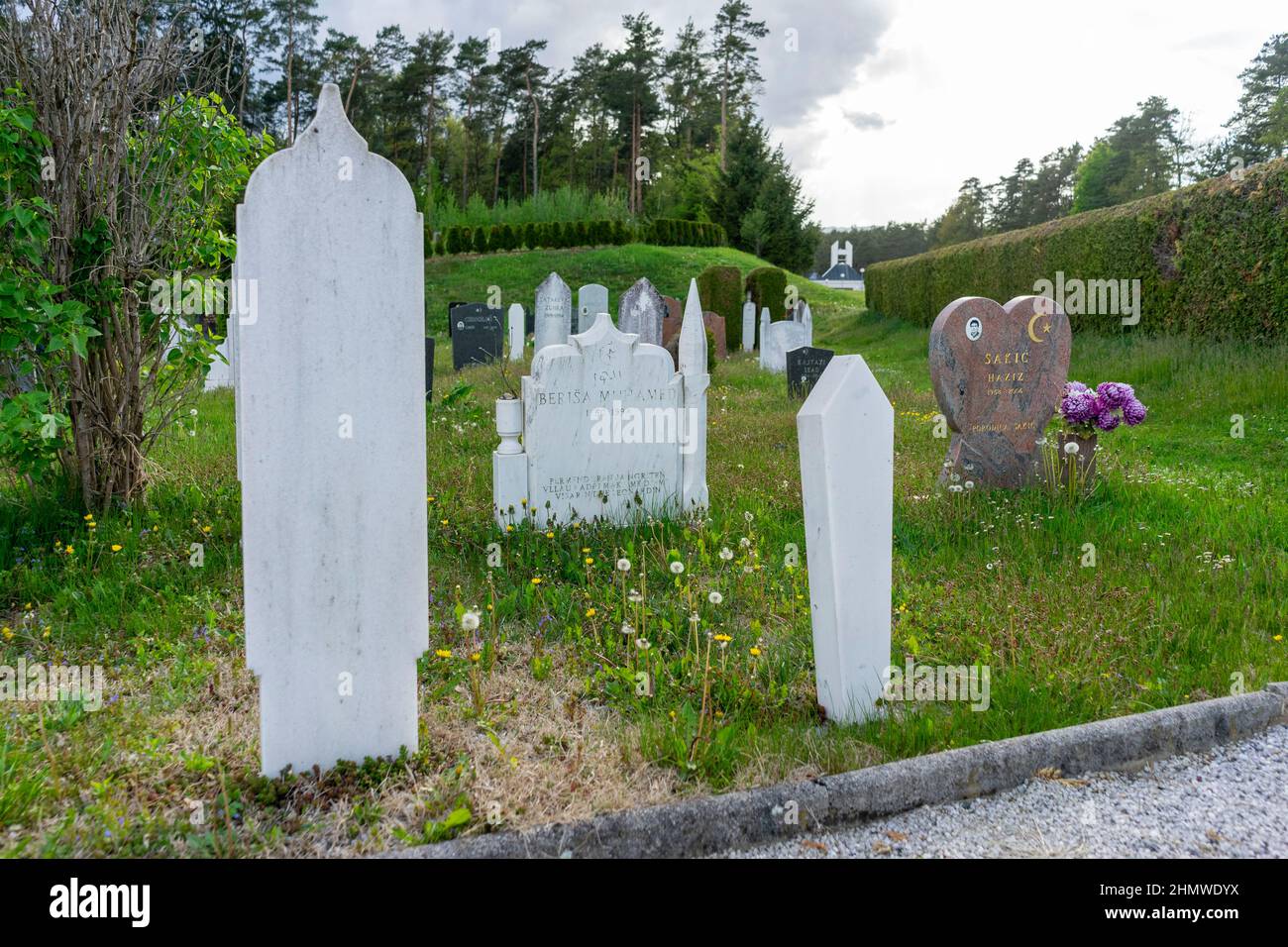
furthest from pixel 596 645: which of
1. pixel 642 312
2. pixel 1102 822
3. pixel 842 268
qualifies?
pixel 842 268

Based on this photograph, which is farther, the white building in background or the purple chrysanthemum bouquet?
the white building in background

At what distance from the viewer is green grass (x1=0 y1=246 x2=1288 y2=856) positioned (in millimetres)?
2484

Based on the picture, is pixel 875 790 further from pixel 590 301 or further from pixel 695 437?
pixel 590 301

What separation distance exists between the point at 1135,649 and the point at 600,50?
4748 cm

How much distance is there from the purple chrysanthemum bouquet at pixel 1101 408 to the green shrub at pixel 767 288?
16.1 metres

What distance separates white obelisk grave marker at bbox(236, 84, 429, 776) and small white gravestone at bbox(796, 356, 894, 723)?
1423 millimetres

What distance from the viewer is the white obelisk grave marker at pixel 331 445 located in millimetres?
2451

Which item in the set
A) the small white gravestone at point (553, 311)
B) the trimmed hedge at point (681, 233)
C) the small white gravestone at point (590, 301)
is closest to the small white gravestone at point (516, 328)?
the small white gravestone at point (590, 301)

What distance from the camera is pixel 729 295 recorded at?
71.8ft

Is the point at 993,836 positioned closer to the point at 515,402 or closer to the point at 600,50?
the point at 515,402

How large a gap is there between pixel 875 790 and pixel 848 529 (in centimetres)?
94

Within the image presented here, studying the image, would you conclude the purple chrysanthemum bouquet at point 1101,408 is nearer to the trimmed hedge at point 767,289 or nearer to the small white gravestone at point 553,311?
the small white gravestone at point 553,311

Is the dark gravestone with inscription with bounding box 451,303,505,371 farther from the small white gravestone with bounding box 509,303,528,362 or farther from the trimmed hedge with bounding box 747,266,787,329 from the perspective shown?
the trimmed hedge with bounding box 747,266,787,329

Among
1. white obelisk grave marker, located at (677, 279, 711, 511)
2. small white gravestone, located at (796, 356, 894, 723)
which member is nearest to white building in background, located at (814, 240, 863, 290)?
white obelisk grave marker, located at (677, 279, 711, 511)
